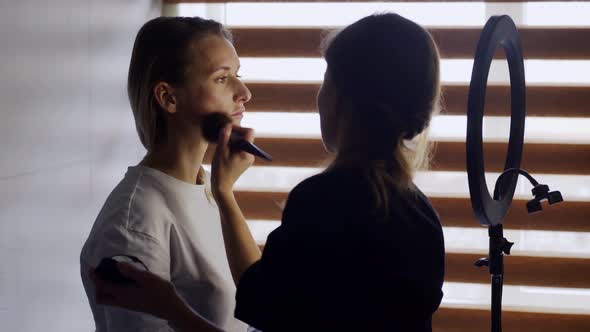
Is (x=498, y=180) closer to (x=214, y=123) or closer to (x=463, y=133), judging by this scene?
(x=214, y=123)

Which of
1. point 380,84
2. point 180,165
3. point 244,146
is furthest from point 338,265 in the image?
point 180,165

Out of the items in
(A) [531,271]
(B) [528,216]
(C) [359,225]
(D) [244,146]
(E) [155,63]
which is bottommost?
(A) [531,271]

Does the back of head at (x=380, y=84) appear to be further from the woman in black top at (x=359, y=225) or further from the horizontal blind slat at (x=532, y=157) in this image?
the horizontal blind slat at (x=532, y=157)

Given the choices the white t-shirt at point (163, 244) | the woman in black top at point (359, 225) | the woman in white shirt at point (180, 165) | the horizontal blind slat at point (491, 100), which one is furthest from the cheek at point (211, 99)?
the horizontal blind slat at point (491, 100)

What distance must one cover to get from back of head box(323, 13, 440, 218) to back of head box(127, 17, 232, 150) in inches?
14.8

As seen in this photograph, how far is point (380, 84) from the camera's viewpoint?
102 centimetres

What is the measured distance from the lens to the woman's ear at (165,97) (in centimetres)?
131

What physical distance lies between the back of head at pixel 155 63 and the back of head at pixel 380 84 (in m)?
0.38

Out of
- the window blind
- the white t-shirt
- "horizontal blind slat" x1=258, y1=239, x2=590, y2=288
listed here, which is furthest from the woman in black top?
"horizontal blind slat" x1=258, y1=239, x2=590, y2=288

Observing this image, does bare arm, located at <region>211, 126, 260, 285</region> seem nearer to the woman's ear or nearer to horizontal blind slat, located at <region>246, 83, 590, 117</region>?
the woman's ear

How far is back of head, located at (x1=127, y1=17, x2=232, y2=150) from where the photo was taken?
1.31 metres

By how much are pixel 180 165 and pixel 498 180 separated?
0.58 meters

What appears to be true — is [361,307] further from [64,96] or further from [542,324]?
[542,324]

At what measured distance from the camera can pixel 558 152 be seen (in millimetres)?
2527
